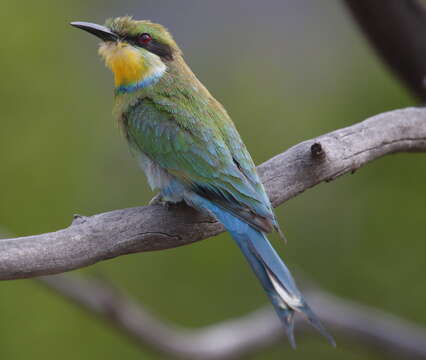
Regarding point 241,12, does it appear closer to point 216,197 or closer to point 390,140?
point 390,140

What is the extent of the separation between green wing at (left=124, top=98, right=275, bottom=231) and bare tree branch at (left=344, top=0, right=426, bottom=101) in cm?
104

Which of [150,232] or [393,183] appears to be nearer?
[150,232]

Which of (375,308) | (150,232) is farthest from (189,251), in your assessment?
(150,232)

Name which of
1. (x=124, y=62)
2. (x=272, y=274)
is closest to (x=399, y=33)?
(x=124, y=62)

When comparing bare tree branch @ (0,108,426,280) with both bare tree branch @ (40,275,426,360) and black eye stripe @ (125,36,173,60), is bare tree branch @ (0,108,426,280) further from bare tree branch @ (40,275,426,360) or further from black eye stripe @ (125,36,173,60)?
bare tree branch @ (40,275,426,360)

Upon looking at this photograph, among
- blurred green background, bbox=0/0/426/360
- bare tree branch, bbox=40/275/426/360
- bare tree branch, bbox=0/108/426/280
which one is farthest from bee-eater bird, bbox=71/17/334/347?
blurred green background, bbox=0/0/426/360

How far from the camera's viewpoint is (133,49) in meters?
2.55

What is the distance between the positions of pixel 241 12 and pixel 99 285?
257 cm

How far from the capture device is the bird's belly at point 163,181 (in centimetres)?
222

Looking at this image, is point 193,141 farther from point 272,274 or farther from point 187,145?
point 272,274

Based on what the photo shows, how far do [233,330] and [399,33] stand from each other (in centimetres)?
157

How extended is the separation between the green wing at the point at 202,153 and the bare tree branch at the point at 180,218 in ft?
0.34

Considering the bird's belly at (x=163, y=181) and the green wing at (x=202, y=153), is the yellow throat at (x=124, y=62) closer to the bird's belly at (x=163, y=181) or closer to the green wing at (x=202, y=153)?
the green wing at (x=202, y=153)

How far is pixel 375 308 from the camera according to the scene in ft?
13.1
